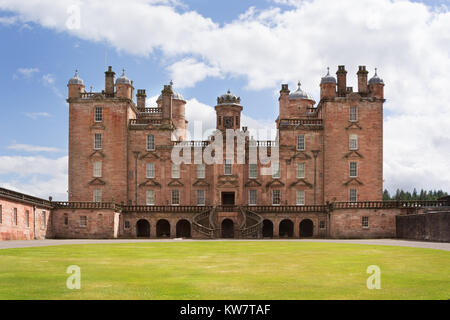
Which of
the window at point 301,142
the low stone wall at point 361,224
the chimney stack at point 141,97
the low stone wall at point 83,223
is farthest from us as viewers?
the chimney stack at point 141,97

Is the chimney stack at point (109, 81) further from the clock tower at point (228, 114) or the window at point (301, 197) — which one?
the window at point (301, 197)

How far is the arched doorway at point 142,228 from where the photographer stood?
5991cm

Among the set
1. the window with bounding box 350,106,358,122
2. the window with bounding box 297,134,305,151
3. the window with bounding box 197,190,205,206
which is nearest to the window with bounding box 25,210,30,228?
the window with bounding box 197,190,205,206

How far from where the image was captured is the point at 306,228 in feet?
197

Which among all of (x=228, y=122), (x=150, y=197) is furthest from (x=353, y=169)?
(x=150, y=197)

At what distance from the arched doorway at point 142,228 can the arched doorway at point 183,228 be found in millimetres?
3539

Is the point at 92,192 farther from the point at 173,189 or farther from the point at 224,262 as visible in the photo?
the point at 224,262

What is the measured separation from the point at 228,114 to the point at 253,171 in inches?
292

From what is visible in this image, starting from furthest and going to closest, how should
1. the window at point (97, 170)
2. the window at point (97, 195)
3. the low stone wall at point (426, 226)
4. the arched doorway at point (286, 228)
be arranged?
the window at point (97, 170), the window at point (97, 195), the arched doorway at point (286, 228), the low stone wall at point (426, 226)

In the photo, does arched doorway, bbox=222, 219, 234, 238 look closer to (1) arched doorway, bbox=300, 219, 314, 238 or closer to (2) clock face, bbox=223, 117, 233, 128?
(1) arched doorway, bbox=300, 219, 314, 238

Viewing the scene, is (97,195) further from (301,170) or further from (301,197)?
(301,170)

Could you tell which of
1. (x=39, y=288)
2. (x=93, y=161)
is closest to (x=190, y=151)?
(x=93, y=161)

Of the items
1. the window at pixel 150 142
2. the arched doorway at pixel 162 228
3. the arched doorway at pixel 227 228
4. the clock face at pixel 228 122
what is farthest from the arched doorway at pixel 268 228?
the window at pixel 150 142
